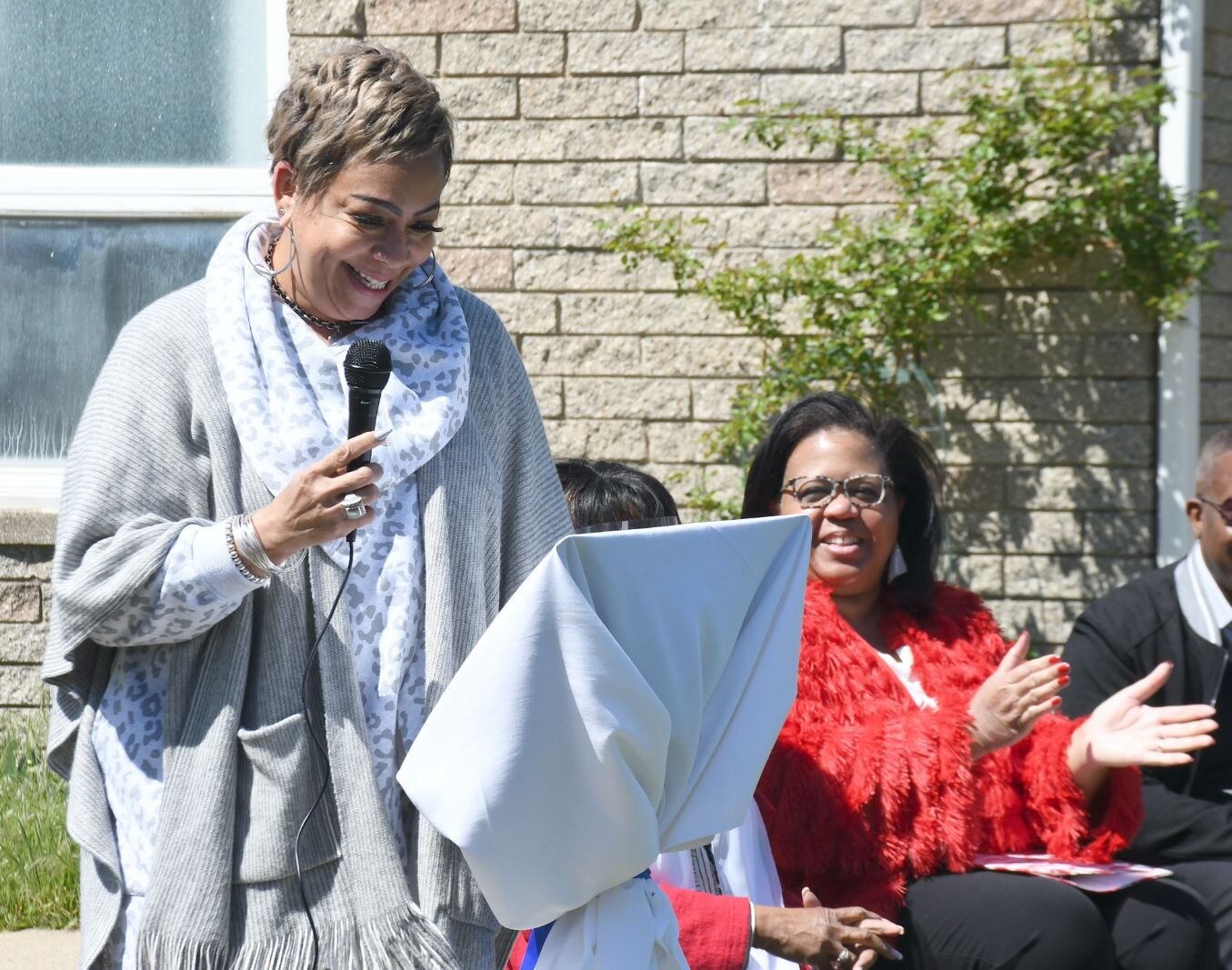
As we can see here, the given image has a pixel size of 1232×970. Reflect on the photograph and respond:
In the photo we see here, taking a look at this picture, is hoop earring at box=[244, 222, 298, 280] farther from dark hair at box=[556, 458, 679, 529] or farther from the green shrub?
the green shrub

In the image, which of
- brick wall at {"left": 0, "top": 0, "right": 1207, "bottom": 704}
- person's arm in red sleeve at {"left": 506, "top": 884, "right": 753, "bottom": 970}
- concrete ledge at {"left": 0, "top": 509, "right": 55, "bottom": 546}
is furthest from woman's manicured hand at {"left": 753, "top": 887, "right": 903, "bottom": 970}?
concrete ledge at {"left": 0, "top": 509, "right": 55, "bottom": 546}

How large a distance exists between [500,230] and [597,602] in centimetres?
387

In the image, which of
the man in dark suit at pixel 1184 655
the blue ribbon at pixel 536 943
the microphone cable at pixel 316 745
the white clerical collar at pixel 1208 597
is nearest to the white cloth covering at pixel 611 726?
the blue ribbon at pixel 536 943

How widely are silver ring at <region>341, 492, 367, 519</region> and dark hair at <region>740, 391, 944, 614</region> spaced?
1.55 metres

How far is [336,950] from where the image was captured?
2.12 meters

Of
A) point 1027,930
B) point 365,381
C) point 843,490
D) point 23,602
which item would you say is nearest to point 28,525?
point 23,602

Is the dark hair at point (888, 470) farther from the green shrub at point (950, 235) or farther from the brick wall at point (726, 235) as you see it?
the brick wall at point (726, 235)

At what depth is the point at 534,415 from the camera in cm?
254

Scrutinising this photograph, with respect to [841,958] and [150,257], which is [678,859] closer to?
[841,958]

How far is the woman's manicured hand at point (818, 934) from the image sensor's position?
2531 mm

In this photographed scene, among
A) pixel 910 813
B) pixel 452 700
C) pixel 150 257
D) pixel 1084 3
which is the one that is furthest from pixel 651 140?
pixel 452 700

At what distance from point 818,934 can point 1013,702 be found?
0.76m

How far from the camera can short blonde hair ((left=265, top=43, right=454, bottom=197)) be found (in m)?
2.21

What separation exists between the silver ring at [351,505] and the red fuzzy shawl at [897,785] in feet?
3.79
